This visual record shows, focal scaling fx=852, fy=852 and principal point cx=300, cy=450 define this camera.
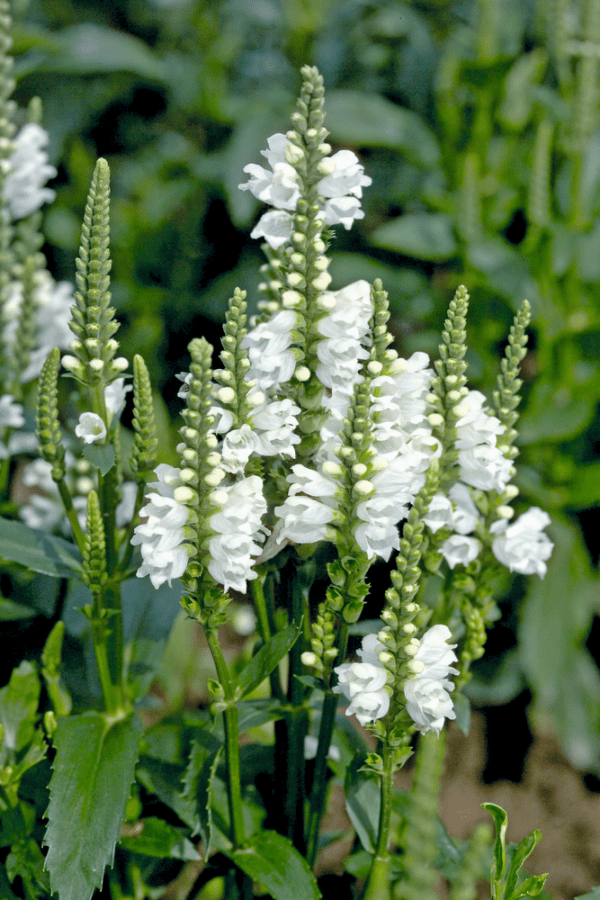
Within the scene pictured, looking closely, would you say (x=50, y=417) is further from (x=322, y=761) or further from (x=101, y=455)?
(x=322, y=761)

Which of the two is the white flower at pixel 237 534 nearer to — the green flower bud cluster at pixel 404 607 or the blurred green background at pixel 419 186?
the green flower bud cluster at pixel 404 607

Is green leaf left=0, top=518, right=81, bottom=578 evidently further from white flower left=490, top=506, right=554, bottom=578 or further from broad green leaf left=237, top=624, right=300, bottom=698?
white flower left=490, top=506, right=554, bottom=578

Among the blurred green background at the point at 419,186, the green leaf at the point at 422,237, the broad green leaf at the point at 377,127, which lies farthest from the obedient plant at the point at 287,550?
the broad green leaf at the point at 377,127

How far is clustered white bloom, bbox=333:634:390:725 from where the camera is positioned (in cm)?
110

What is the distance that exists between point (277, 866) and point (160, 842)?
9.3 inches

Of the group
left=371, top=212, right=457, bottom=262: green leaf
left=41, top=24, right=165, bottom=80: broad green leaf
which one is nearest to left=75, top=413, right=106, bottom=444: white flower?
left=371, top=212, right=457, bottom=262: green leaf

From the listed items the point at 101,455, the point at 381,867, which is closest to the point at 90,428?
the point at 101,455

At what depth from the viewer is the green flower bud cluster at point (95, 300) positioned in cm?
115

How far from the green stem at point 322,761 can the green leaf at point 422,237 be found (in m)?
2.28

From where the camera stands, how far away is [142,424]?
1265 millimetres

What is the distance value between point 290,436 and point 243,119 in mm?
2676

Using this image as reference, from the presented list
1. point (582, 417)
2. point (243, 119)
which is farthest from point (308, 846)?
point (243, 119)

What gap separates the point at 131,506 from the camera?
1.73 meters

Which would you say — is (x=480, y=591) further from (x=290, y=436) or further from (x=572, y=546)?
(x=572, y=546)
